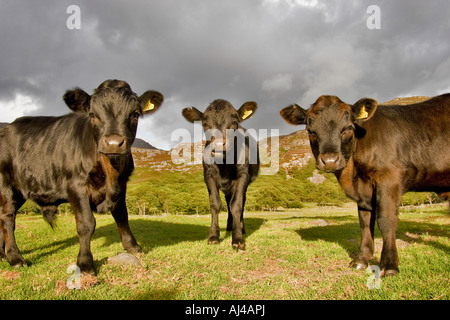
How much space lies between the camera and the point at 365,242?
226 inches

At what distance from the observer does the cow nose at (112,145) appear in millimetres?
4855

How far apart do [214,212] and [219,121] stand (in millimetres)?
2377

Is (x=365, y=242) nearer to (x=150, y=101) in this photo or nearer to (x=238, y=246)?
(x=238, y=246)

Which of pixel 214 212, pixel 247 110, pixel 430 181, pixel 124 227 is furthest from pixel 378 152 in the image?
pixel 124 227

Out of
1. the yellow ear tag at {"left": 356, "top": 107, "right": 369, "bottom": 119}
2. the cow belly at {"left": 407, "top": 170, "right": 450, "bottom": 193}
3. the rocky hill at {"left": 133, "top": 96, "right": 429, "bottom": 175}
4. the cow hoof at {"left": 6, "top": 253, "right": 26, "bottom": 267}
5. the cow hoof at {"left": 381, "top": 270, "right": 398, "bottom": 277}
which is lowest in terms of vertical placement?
the cow hoof at {"left": 6, "top": 253, "right": 26, "bottom": 267}

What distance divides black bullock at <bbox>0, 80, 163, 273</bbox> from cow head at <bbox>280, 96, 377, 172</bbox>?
3.33m

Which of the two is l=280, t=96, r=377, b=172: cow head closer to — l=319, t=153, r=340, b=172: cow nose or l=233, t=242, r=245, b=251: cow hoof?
l=319, t=153, r=340, b=172: cow nose

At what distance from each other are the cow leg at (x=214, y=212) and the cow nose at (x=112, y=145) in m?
3.51

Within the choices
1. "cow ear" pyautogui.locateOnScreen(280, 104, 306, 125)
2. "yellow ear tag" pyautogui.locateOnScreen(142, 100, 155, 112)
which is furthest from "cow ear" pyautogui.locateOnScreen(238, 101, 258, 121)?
"yellow ear tag" pyautogui.locateOnScreen(142, 100, 155, 112)

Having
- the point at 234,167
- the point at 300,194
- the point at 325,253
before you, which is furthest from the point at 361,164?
the point at 300,194

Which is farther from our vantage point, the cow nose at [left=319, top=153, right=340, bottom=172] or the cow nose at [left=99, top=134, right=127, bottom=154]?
the cow nose at [left=319, top=153, right=340, bottom=172]

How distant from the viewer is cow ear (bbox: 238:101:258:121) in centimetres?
829

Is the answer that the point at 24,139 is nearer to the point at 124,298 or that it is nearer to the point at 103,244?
the point at 103,244
